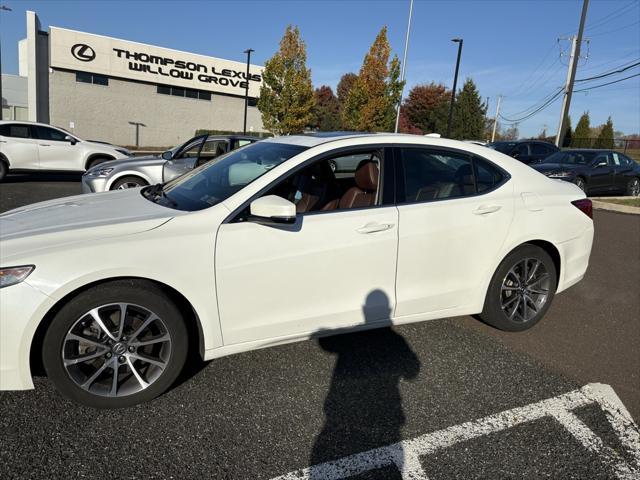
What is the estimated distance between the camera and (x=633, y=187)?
48.1ft

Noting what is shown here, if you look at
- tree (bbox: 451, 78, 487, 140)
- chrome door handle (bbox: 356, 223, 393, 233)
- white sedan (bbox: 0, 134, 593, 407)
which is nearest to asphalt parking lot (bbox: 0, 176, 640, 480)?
white sedan (bbox: 0, 134, 593, 407)

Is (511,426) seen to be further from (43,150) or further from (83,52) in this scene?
(83,52)

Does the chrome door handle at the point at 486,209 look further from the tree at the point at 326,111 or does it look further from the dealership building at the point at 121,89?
the tree at the point at 326,111

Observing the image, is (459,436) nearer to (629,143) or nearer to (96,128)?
(96,128)

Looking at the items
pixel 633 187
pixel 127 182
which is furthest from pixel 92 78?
pixel 633 187

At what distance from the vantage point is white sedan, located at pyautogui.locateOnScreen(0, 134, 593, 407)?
8.34ft

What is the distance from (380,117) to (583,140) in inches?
800

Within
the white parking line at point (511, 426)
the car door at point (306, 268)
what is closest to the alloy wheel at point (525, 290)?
the white parking line at point (511, 426)

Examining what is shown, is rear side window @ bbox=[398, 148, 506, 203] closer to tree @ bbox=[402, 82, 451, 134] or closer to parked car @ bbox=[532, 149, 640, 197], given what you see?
parked car @ bbox=[532, 149, 640, 197]

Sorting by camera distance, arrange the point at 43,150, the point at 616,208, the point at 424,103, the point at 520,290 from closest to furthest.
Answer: the point at 520,290 < the point at 616,208 < the point at 43,150 < the point at 424,103

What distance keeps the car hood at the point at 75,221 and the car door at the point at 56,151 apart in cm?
1063

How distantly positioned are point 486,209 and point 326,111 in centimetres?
6088

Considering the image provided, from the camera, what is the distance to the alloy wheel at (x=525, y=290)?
3.92 m

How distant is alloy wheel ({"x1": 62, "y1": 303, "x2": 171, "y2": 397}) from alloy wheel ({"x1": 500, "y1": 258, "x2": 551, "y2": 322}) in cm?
269
